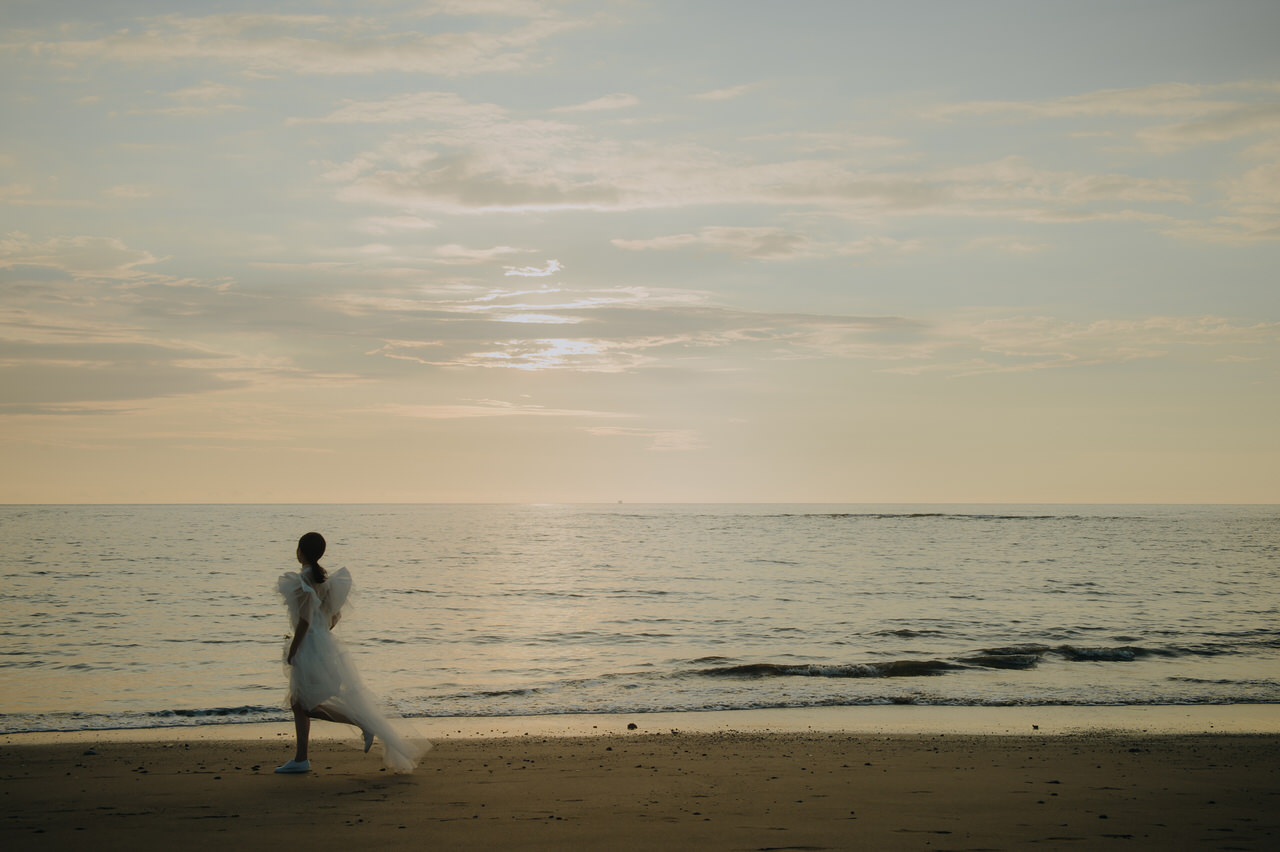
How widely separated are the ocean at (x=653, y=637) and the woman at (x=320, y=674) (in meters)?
0.41

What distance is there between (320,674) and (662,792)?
317 cm

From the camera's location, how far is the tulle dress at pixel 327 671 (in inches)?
302

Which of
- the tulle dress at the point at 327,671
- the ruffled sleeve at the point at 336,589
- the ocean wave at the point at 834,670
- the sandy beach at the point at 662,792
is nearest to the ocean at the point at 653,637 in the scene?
the ocean wave at the point at 834,670

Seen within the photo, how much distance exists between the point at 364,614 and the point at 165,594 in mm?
7901

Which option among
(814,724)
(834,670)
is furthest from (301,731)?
(834,670)

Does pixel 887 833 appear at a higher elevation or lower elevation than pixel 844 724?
higher

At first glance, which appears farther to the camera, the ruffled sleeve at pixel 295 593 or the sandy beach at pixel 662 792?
the ruffled sleeve at pixel 295 593

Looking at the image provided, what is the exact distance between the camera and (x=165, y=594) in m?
26.2

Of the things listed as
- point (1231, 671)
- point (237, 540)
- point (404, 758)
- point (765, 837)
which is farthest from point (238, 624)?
point (237, 540)

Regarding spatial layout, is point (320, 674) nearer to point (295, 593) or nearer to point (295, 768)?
point (295, 593)

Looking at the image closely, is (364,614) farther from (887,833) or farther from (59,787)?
(887,833)

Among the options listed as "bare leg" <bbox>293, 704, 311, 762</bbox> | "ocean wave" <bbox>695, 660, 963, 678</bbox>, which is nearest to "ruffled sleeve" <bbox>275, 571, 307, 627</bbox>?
"bare leg" <bbox>293, 704, 311, 762</bbox>

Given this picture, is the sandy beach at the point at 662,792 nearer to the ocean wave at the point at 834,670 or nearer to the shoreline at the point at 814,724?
the shoreline at the point at 814,724

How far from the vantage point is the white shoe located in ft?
25.3
